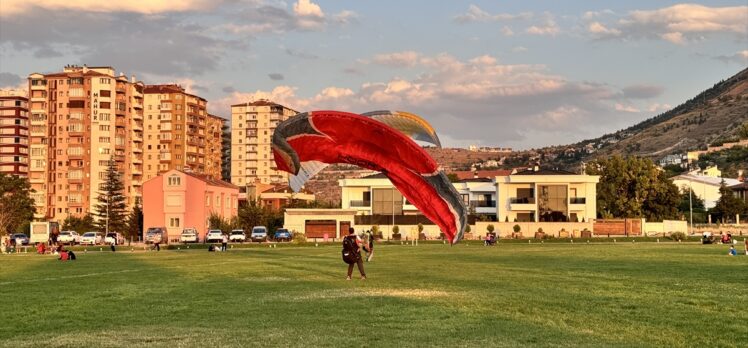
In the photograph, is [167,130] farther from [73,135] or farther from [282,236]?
[282,236]

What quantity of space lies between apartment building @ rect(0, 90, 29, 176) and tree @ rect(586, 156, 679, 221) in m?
121

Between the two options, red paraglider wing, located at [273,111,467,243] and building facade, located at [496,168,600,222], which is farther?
building facade, located at [496,168,600,222]

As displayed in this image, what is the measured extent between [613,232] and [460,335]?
98.4m

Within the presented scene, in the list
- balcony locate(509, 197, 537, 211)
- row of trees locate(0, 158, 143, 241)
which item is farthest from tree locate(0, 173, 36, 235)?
balcony locate(509, 197, 537, 211)

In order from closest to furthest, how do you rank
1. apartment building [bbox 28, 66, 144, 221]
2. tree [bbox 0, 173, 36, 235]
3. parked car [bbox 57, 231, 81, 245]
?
1. parked car [bbox 57, 231, 81, 245]
2. tree [bbox 0, 173, 36, 235]
3. apartment building [bbox 28, 66, 144, 221]

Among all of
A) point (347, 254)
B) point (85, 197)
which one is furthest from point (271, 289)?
point (85, 197)

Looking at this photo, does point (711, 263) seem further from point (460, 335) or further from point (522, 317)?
point (460, 335)

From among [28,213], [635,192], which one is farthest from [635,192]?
[28,213]

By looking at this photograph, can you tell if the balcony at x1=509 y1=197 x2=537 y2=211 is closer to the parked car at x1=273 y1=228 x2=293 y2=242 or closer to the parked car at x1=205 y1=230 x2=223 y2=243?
the parked car at x1=273 y1=228 x2=293 y2=242

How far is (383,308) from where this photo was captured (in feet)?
68.4

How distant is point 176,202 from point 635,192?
5653cm

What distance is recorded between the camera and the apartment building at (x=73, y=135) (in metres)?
168

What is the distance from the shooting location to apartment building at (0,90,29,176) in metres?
195

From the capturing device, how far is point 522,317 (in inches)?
748
